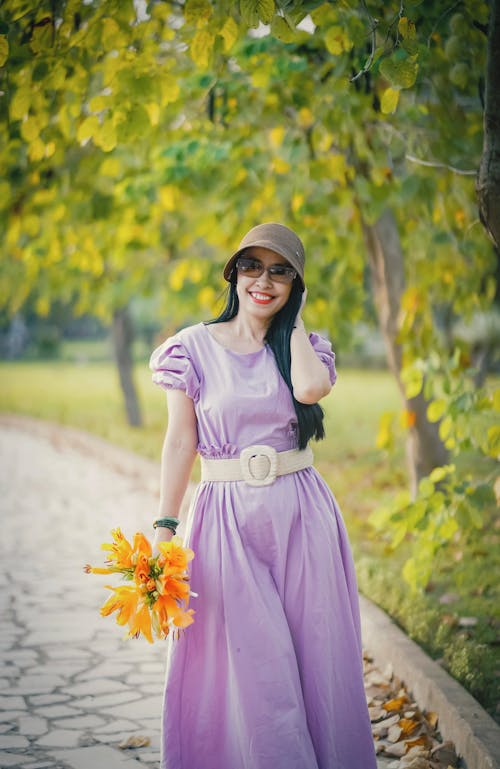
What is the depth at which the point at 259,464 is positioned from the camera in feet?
10.4

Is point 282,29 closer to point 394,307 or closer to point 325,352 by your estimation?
point 325,352

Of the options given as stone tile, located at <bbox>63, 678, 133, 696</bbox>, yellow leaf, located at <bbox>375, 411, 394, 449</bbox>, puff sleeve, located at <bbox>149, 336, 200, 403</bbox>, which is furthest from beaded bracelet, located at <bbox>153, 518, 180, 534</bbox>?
yellow leaf, located at <bbox>375, 411, 394, 449</bbox>

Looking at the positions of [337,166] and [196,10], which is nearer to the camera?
[196,10]

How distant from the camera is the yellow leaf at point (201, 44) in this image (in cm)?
391

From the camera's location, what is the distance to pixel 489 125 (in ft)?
10.6

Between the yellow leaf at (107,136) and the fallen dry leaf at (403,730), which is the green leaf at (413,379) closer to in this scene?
the fallen dry leaf at (403,730)

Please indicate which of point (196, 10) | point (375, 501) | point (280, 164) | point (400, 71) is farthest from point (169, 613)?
point (375, 501)

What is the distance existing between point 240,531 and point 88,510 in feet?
21.8

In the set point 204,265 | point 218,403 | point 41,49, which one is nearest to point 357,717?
point 218,403

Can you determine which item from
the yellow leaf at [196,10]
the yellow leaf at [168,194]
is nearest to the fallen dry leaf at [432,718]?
the yellow leaf at [196,10]

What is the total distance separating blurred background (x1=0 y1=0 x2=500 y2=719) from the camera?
13.1ft

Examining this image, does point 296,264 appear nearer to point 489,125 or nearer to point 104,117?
point 489,125

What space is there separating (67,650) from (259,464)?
2.57 metres

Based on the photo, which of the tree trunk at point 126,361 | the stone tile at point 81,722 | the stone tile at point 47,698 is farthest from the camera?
the tree trunk at point 126,361
